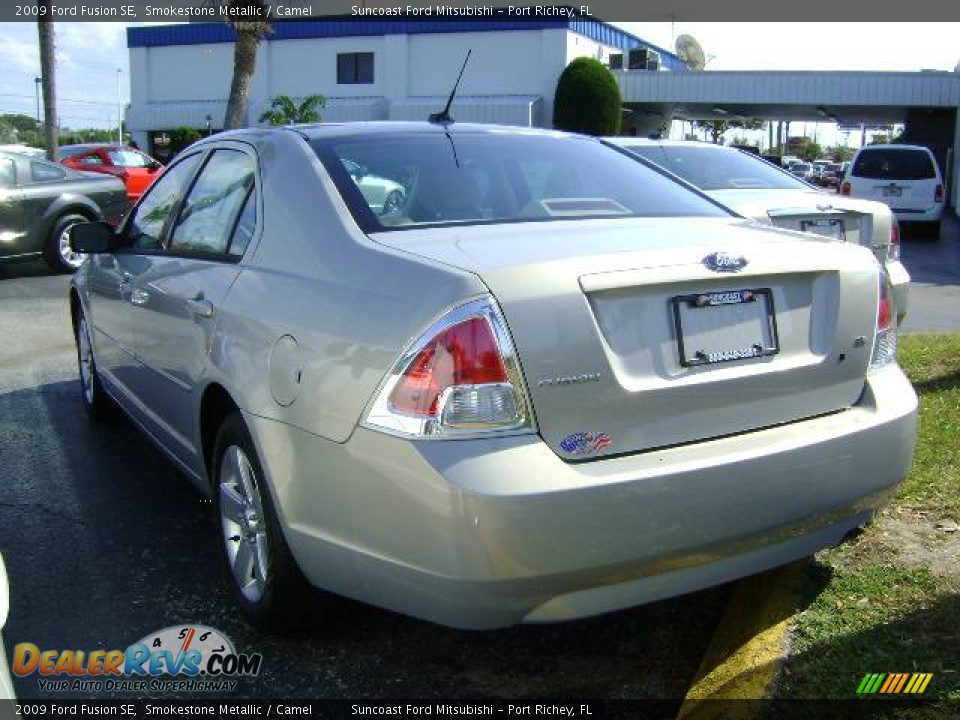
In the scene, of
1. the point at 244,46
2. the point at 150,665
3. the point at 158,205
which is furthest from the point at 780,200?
the point at 244,46

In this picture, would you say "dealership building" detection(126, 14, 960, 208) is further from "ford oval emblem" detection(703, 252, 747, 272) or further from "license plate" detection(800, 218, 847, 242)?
"ford oval emblem" detection(703, 252, 747, 272)

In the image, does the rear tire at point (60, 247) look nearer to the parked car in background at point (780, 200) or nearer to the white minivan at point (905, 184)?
the parked car in background at point (780, 200)

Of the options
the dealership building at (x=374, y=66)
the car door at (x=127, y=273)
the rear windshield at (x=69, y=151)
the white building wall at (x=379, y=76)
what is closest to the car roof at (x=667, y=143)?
the car door at (x=127, y=273)

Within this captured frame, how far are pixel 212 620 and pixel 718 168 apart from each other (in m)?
5.81

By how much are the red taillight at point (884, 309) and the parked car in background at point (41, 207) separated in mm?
11471

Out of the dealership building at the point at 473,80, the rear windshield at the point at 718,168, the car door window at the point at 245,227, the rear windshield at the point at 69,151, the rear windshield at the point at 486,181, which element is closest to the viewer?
the rear windshield at the point at 486,181

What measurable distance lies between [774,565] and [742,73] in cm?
3683

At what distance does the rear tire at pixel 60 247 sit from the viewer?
12781 mm

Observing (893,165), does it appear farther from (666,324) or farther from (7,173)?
(666,324)

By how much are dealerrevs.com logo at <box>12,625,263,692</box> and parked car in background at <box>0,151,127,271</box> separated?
1043 centimetres

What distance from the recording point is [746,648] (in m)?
2.99

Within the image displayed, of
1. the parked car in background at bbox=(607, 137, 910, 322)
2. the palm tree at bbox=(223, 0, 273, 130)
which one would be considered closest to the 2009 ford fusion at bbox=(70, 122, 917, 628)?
the parked car in background at bbox=(607, 137, 910, 322)

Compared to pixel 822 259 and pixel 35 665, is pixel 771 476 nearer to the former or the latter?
pixel 822 259

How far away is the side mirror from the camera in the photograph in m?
4.73
